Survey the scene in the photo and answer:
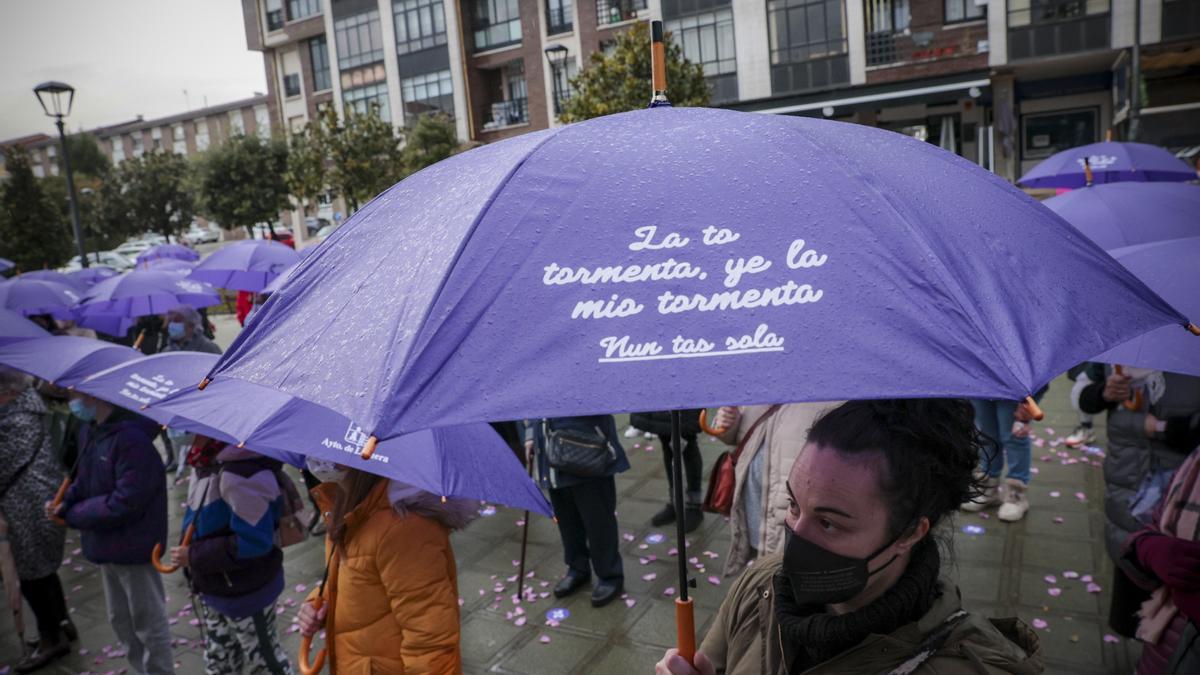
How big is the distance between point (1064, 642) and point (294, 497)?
14.0ft

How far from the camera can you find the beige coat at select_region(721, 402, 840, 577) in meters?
3.36

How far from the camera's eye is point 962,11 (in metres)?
24.2

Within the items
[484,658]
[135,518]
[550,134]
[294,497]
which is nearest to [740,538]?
[484,658]

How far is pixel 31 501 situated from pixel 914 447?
17.5 ft

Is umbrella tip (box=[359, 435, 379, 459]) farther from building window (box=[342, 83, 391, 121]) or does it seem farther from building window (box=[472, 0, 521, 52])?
building window (box=[342, 83, 391, 121])

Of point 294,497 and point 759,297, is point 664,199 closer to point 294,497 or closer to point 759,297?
point 759,297

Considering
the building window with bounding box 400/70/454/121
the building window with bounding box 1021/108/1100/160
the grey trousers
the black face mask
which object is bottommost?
the grey trousers

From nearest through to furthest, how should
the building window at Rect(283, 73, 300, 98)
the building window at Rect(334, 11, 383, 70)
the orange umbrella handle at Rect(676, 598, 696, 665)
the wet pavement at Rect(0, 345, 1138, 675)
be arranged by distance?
the orange umbrella handle at Rect(676, 598, 696, 665) → the wet pavement at Rect(0, 345, 1138, 675) → the building window at Rect(334, 11, 383, 70) → the building window at Rect(283, 73, 300, 98)

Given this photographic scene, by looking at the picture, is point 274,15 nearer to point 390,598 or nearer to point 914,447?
point 390,598

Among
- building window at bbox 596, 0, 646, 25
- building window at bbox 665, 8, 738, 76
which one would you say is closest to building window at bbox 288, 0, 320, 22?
building window at bbox 596, 0, 646, 25

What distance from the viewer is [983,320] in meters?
1.29

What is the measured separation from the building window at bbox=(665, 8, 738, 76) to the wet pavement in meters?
23.6

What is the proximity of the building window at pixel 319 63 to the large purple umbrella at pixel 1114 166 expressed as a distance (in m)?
40.6

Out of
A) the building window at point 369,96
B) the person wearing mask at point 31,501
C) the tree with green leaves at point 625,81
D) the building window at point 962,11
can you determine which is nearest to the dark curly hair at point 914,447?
the person wearing mask at point 31,501
